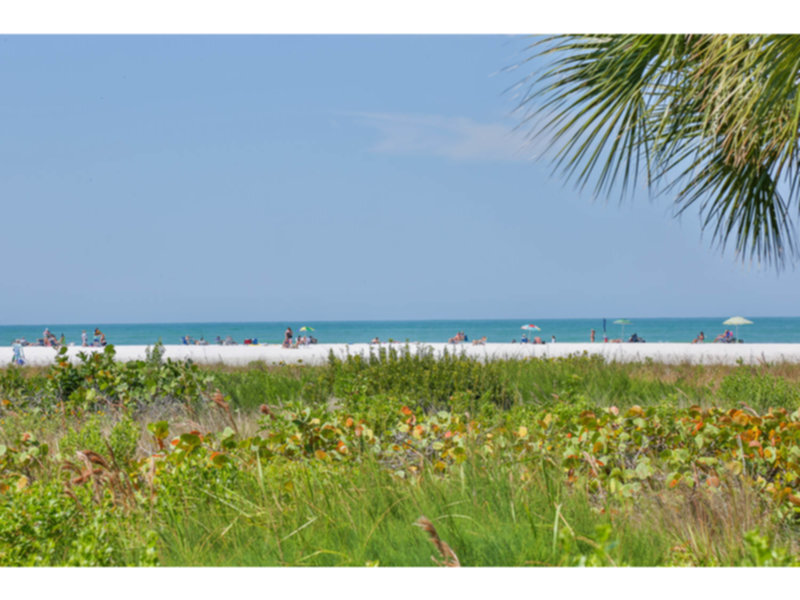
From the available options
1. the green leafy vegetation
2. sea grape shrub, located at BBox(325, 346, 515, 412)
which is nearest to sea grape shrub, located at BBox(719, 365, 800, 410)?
sea grape shrub, located at BBox(325, 346, 515, 412)

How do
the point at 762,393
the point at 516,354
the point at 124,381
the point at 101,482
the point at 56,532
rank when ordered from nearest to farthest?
the point at 56,532
the point at 101,482
the point at 762,393
the point at 124,381
the point at 516,354

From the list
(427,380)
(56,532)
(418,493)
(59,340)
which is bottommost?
(56,532)

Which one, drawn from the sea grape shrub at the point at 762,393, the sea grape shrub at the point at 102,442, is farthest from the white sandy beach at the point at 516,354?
the sea grape shrub at the point at 102,442

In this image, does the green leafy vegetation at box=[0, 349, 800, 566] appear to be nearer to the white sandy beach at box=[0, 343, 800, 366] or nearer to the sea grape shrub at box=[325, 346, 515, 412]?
the sea grape shrub at box=[325, 346, 515, 412]

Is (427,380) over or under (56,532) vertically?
over

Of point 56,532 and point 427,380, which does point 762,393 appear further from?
point 56,532

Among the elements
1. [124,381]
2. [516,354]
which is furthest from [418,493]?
[516,354]

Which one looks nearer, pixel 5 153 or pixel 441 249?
pixel 5 153

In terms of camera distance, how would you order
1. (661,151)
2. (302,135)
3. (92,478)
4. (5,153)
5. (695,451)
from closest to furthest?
1. (92,478)
2. (695,451)
3. (5,153)
4. (661,151)
5. (302,135)
